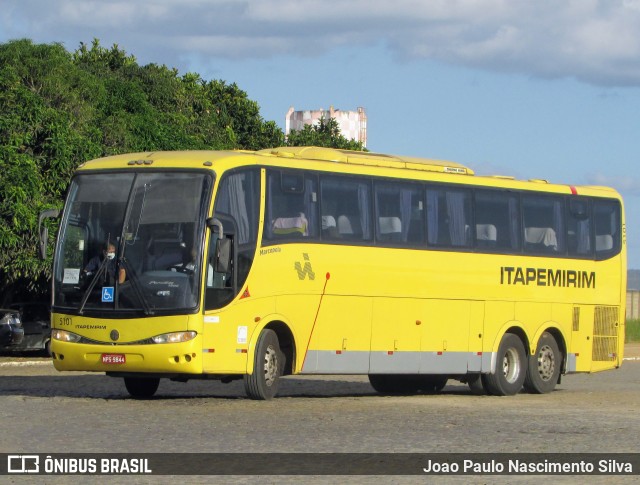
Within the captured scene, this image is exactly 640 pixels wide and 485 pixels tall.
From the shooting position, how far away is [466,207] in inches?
1043

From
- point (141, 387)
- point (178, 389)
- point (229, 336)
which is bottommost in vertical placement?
point (178, 389)

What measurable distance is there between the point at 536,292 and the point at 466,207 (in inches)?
93.2

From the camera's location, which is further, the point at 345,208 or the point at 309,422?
the point at 345,208

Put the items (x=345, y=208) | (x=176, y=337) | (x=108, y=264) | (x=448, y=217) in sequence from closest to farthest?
(x=176, y=337)
(x=108, y=264)
(x=345, y=208)
(x=448, y=217)

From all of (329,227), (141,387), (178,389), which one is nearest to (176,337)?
(141,387)

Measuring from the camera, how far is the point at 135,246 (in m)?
21.8

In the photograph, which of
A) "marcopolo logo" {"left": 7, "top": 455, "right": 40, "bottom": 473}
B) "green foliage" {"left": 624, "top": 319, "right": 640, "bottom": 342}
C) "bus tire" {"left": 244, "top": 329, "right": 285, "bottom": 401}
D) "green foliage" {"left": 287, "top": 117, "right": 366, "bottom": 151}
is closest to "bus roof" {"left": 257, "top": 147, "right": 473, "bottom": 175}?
"bus tire" {"left": 244, "top": 329, "right": 285, "bottom": 401}

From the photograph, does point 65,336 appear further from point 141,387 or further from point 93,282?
point 141,387

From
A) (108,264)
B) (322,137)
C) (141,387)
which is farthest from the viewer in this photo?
(322,137)

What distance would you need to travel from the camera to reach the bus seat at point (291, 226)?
22875 millimetres

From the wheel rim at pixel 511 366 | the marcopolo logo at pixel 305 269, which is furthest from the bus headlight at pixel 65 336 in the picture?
the wheel rim at pixel 511 366

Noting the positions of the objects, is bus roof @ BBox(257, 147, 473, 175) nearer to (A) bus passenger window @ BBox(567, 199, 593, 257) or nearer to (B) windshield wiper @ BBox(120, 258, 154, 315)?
(A) bus passenger window @ BBox(567, 199, 593, 257)

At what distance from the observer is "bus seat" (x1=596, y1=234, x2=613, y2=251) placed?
2922 cm

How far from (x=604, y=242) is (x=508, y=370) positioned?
3.65 meters
